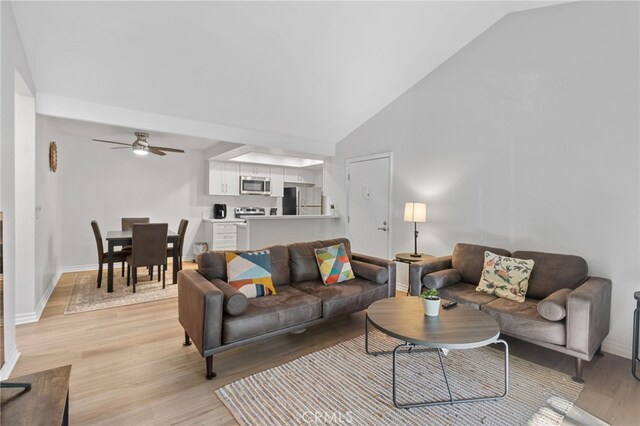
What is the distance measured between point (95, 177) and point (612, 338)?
7.49m

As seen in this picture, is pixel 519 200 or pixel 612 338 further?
pixel 519 200

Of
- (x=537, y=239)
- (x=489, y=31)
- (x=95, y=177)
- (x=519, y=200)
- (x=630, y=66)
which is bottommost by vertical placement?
(x=537, y=239)

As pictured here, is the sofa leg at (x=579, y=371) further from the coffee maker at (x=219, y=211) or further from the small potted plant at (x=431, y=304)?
the coffee maker at (x=219, y=211)

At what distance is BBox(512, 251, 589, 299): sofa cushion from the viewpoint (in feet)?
8.71

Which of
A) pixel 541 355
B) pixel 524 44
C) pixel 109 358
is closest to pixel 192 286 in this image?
pixel 109 358

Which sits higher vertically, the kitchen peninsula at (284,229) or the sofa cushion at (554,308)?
the kitchen peninsula at (284,229)

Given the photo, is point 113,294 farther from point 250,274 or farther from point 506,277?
point 506,277

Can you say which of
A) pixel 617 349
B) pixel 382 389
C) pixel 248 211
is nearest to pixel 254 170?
pixel 248 211

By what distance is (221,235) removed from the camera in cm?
627

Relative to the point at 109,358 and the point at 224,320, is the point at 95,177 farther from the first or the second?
the point at 224,320

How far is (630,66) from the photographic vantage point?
101 inches

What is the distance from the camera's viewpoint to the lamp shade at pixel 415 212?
3805mm

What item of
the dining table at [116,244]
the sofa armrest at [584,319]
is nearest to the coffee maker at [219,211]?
the dining table at [116,244]

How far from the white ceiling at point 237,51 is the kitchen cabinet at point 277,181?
107 inches
